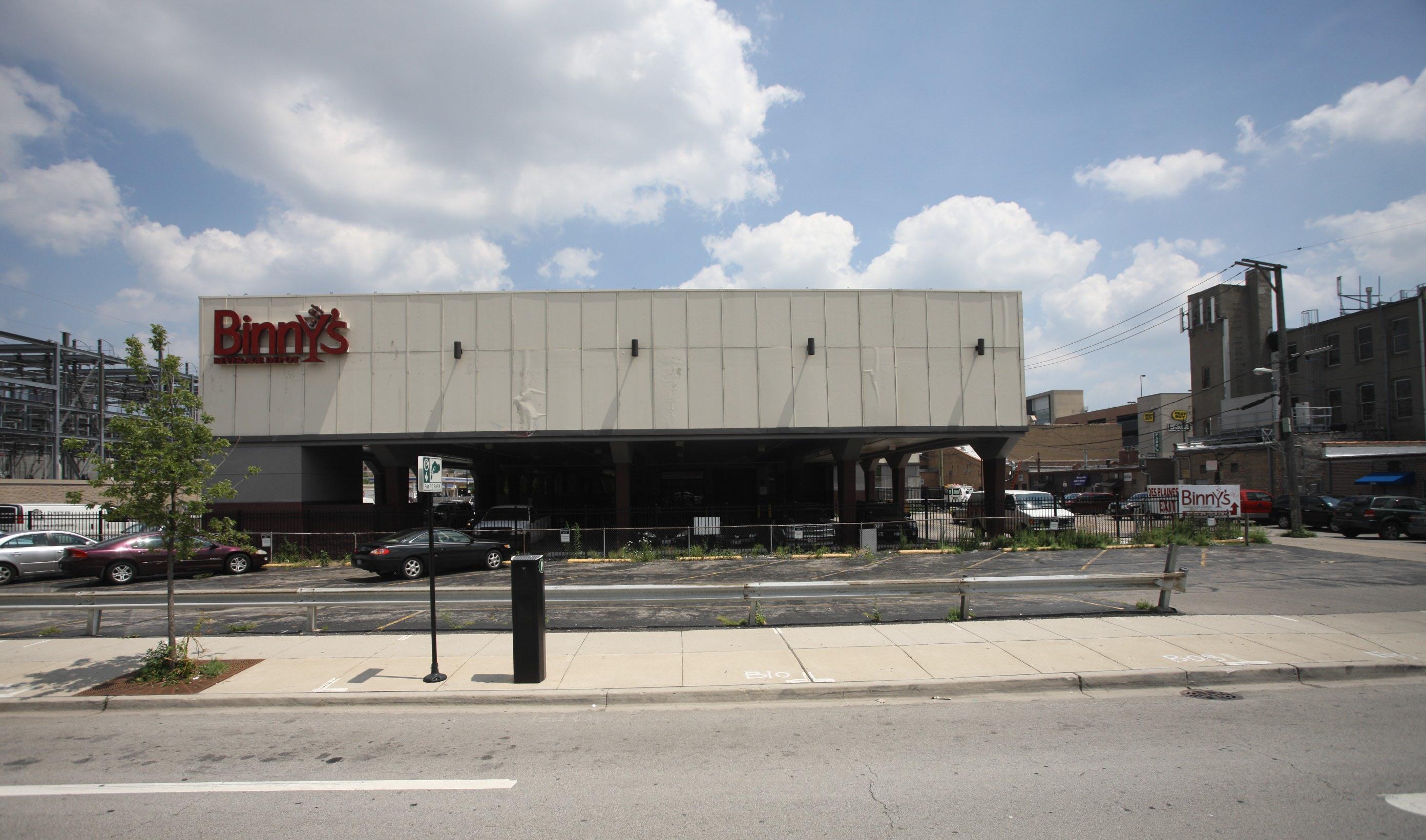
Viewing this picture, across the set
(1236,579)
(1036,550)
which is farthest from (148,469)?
(1036,550)

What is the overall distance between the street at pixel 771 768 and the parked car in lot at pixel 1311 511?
26.6 meters

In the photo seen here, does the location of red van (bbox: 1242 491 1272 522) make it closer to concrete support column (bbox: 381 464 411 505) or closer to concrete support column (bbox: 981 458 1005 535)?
concrete support column (bbox: 981 458 1005 535)

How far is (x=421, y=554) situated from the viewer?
18.7 meters

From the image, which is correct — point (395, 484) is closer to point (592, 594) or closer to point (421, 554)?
point (421, 554)

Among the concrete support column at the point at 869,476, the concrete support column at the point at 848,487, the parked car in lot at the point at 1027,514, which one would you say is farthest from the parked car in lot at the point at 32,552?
the concrete support column at the point at 869,476

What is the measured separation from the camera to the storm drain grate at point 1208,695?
768 cm

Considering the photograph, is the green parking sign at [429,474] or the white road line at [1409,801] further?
the green parking sign at [429,474]

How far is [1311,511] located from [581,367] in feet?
100

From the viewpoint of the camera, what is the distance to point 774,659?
30.1 ft

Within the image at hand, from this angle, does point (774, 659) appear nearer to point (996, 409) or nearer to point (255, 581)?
point (255, 581)

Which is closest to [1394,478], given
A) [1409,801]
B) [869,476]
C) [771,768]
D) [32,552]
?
[869,476]

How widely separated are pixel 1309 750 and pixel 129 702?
11920 millimetres

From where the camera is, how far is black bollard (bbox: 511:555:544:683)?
8.32 m

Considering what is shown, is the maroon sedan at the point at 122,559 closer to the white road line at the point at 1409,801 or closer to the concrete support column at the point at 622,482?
the concrete support column at the point at 622,482
